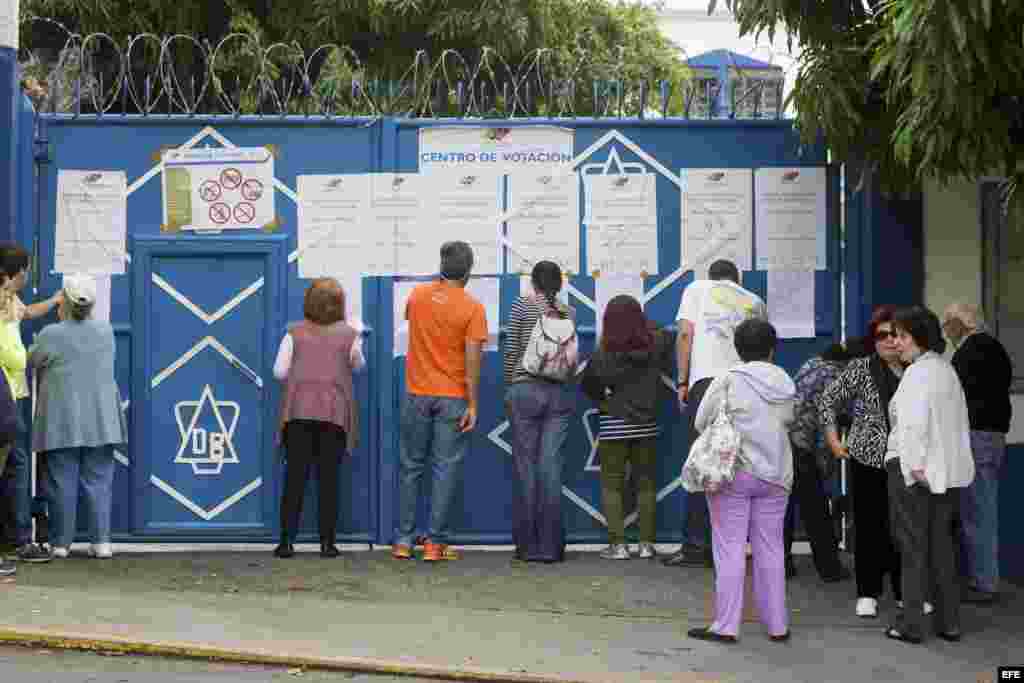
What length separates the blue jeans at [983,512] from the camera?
10609mm

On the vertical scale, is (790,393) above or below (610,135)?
below

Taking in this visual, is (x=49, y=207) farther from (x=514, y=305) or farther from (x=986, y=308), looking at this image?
(x=986, y=308)

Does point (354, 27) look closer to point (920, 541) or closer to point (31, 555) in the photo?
point (31, 555)

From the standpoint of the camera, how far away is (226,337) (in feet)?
37.4

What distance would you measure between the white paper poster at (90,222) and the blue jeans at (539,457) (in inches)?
105

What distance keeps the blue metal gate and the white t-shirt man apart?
2.42 ft

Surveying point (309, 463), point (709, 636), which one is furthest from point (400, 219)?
point (709, 636)

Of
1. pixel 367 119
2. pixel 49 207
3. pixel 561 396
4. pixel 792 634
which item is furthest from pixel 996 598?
pixel 49 207

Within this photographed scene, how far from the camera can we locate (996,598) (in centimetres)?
1072

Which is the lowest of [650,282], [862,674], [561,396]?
[862,674]

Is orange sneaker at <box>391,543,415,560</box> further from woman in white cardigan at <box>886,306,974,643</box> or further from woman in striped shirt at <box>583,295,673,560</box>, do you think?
woman in white cardigan at <box>886,306,974,643</box>

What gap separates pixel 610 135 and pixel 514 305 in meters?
1.31

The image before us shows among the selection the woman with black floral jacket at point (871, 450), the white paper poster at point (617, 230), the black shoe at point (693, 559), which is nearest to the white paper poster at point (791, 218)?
the white paper poster at point (617, 230)

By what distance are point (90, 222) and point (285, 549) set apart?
2393mm
